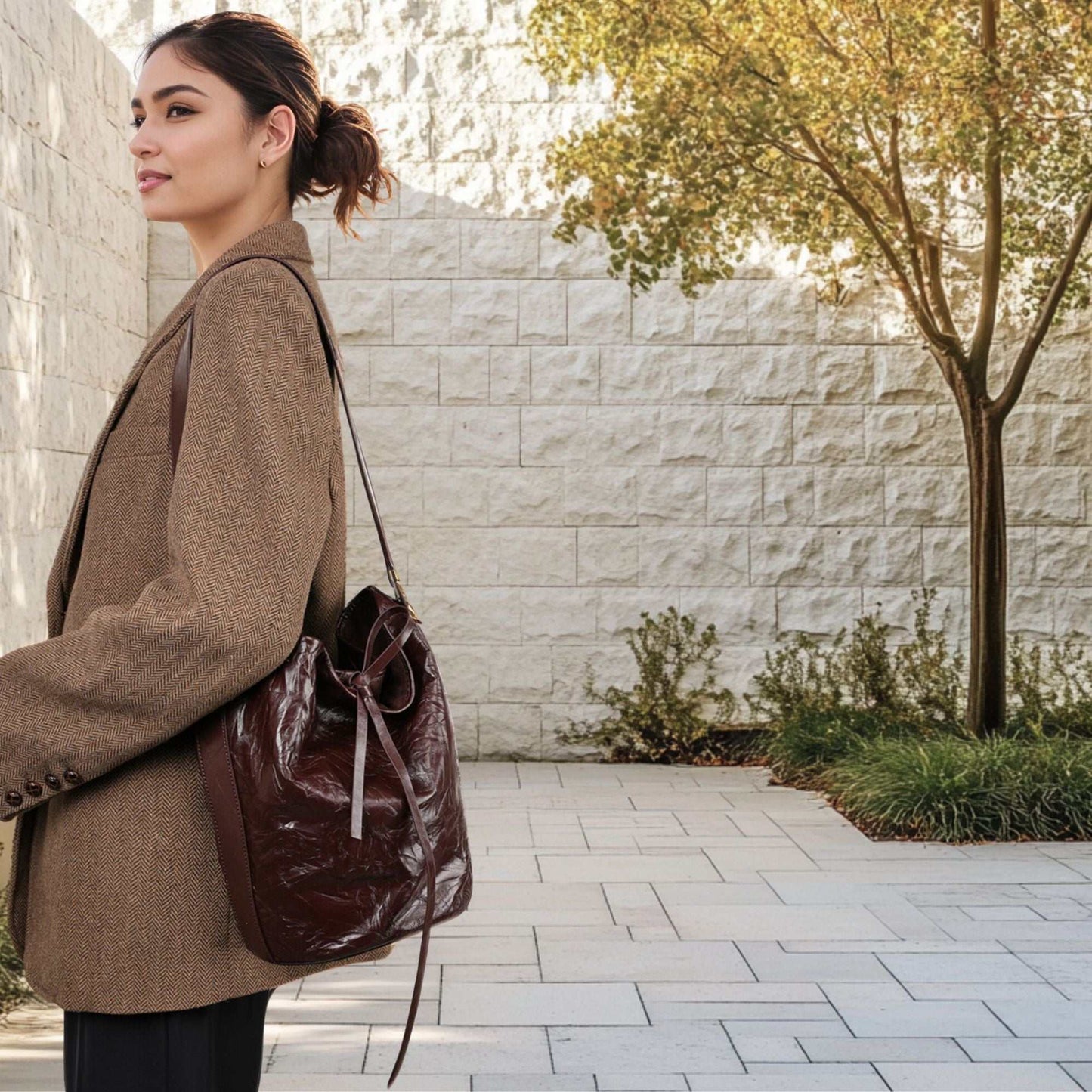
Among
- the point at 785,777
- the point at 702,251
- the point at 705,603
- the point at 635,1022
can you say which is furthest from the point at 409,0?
the point at 635,1022

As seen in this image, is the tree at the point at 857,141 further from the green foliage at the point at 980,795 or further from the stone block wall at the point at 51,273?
the stone block wall at the point at 51,273

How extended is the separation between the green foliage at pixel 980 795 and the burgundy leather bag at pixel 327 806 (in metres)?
4.68

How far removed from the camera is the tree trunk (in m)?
6.62

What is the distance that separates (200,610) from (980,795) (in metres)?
5.08

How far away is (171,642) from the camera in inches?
49.7

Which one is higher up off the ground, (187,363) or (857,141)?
(857,141)

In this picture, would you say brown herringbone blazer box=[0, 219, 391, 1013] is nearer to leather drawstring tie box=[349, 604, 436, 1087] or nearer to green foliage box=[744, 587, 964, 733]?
leather drawstring tie box=[349, 604, 436, 1087]

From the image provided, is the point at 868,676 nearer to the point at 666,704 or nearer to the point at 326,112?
the point at 666,704

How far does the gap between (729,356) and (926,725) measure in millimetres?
2042

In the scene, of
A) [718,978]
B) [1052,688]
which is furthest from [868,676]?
[718,978]

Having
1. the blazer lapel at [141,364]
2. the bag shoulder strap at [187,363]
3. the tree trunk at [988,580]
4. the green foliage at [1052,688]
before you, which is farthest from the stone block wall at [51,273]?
the green foliage at [1052,688]

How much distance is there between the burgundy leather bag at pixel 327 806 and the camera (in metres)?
1.30

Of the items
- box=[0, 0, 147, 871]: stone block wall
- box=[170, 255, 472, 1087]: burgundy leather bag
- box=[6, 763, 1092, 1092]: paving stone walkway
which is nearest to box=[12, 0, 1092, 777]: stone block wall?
box=[0, 0, 147, 871]: stone block wall

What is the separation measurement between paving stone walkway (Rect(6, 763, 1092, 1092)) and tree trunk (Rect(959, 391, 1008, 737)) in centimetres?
107
